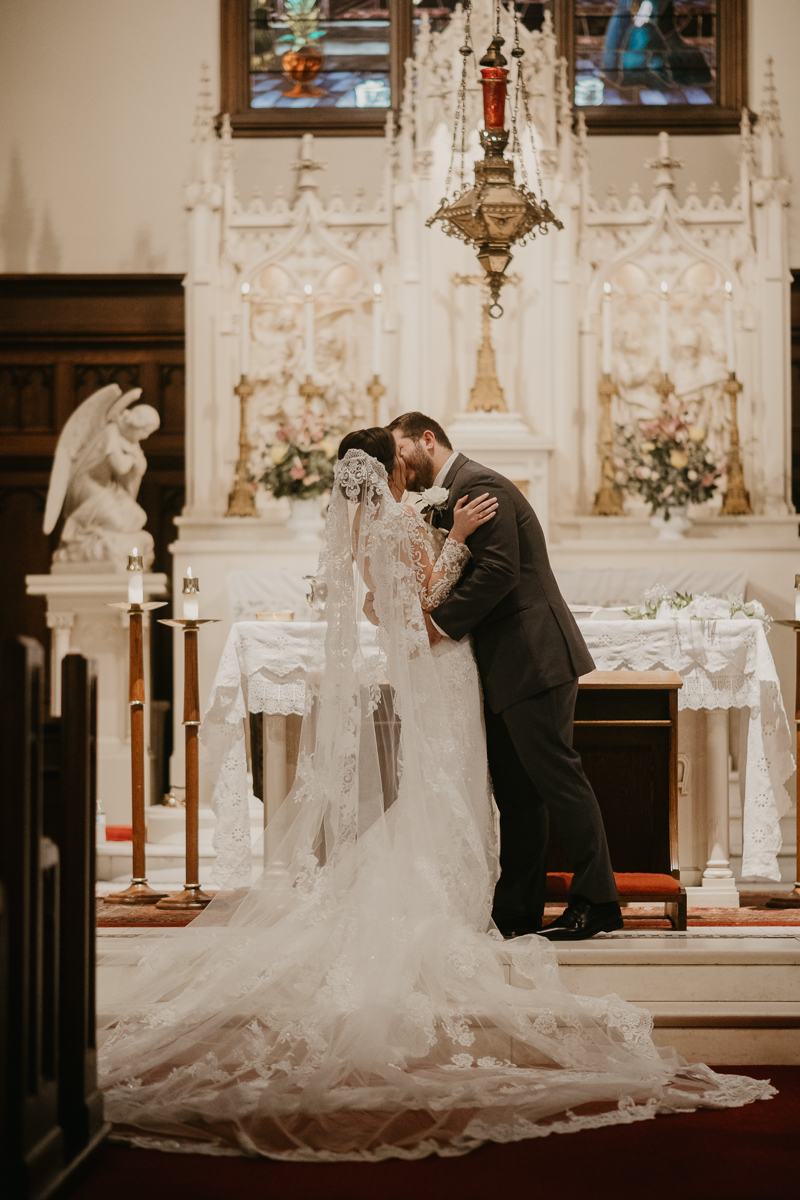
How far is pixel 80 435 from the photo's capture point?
7.57 m

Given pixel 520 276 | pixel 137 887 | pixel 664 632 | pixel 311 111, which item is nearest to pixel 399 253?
pixel 520 276

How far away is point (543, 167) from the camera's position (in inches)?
292

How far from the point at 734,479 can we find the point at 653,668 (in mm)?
2532

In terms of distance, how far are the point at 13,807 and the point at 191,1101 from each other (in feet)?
3.35

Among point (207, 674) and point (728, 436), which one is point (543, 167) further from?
point (207, 674)

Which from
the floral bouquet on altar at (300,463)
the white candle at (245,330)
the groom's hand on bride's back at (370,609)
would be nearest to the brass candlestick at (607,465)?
the floral bouquet on altar at (300,463)

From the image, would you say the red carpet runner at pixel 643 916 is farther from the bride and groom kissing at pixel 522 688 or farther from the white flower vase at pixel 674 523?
the white flower vase at pixel 674 523

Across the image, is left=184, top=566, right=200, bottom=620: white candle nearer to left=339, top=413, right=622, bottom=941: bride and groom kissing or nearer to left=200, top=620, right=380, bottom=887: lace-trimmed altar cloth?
left=200, top=620, right=380, bottom=887: lace-trimmed altar cloth

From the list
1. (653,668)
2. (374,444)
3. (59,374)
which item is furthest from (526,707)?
(59,374)

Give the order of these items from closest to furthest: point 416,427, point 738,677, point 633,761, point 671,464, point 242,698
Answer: point 416,427 < point 633,761 < point 242,698 < point 738,677 < point 671,464

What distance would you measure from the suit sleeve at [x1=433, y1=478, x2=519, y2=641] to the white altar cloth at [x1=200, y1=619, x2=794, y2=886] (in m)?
1.21

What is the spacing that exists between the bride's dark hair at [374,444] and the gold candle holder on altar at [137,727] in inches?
45.9

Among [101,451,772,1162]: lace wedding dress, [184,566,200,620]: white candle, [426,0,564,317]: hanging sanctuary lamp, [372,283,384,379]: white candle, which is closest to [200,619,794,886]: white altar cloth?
[184,566,200,620]: white candle

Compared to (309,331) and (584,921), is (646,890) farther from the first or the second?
(309,331)
